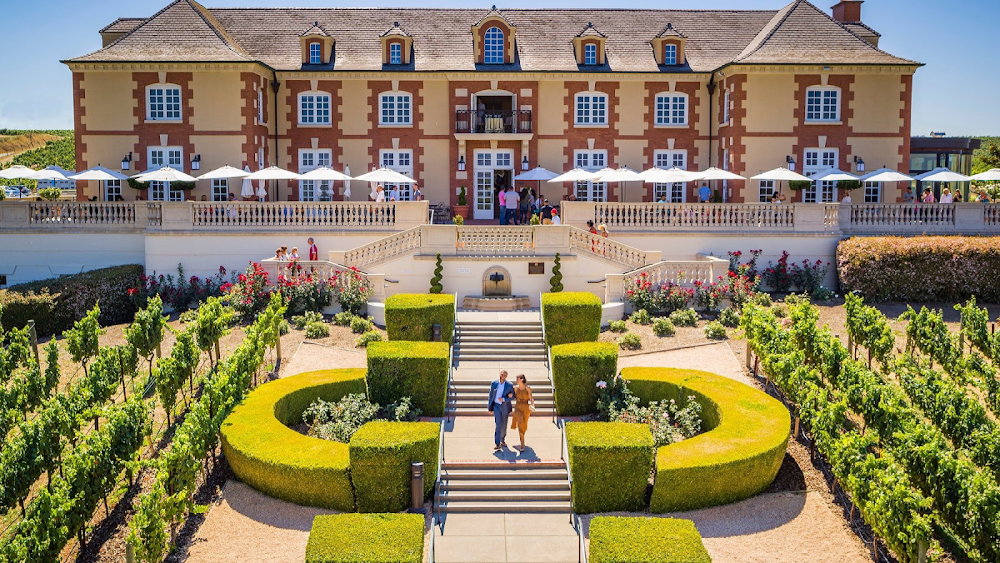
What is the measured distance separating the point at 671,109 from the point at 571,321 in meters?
16.6

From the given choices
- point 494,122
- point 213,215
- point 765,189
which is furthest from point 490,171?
point 213,215

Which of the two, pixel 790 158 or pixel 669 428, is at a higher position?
pixel 790 158

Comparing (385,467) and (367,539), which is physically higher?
(385,467)

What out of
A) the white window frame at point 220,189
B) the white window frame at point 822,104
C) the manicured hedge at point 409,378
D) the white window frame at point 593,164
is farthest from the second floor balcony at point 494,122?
the manicured hedge at point 409,378

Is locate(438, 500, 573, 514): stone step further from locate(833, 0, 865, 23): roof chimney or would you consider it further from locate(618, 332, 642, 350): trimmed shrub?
locate(833, 0, 865, 23): roof chimney

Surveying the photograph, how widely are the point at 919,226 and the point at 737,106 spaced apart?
8.25 m

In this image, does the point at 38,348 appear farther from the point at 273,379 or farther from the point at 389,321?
the point at 389,321

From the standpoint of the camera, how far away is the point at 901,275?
27734mm

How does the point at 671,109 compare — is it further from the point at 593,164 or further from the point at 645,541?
the point at 645,541

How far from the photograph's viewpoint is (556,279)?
27250mm

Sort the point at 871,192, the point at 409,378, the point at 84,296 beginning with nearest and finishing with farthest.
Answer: the point at 409,378 → the point at 84,296 → the point at 871,192

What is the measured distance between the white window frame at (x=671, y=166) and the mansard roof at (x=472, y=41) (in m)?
3.46

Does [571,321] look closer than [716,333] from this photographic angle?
Yes

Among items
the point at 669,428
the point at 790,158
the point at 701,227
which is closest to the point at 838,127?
the point at 790,158
